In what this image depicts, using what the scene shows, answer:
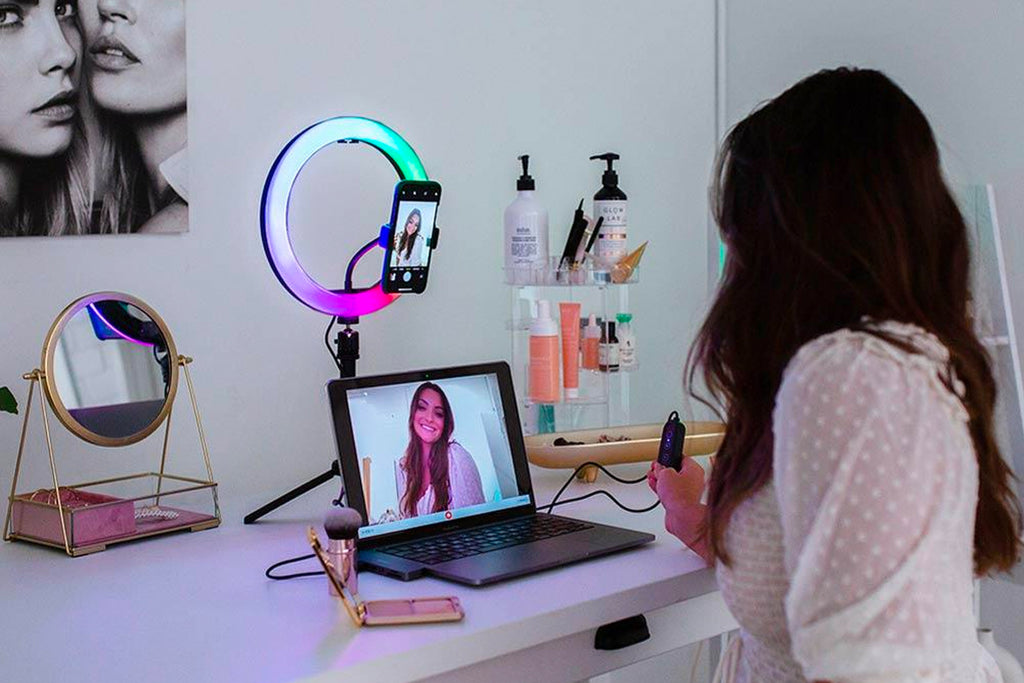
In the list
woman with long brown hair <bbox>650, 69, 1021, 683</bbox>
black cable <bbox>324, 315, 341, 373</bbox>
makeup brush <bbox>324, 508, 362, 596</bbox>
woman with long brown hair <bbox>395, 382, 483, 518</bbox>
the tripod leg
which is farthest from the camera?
black cable <bbox>324, 315, 341, 373</bbox>

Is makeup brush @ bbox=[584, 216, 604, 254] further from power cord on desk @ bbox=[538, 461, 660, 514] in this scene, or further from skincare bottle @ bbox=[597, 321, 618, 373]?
power cord on desk @ bbox=[538, 461, 660, 514]

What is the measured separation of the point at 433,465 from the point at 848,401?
0.74 meters

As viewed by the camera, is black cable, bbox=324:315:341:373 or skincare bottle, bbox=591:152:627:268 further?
skincare bottle, bbox=591:152:627:268

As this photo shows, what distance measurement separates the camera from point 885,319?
3.23 feet

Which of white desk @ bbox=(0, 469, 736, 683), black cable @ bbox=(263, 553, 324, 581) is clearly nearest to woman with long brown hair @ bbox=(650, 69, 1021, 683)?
white desk @ bbox=(0, 469, 736, 683)

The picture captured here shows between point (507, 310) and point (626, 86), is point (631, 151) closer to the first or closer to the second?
point (626, 86)

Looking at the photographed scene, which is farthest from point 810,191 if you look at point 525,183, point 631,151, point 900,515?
point 631,151

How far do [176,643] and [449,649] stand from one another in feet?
0.82

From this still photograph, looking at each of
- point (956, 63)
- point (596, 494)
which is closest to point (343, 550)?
point (596, 494)

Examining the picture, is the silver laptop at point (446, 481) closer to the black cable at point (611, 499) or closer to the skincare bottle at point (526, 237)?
the black cable at point (611, 499)

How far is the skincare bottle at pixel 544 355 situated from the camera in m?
1.97

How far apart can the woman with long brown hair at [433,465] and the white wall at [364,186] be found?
0.35 meters

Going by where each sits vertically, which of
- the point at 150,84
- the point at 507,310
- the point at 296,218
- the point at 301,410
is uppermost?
the point at 150,84

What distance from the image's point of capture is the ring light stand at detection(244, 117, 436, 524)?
5.40 feet
